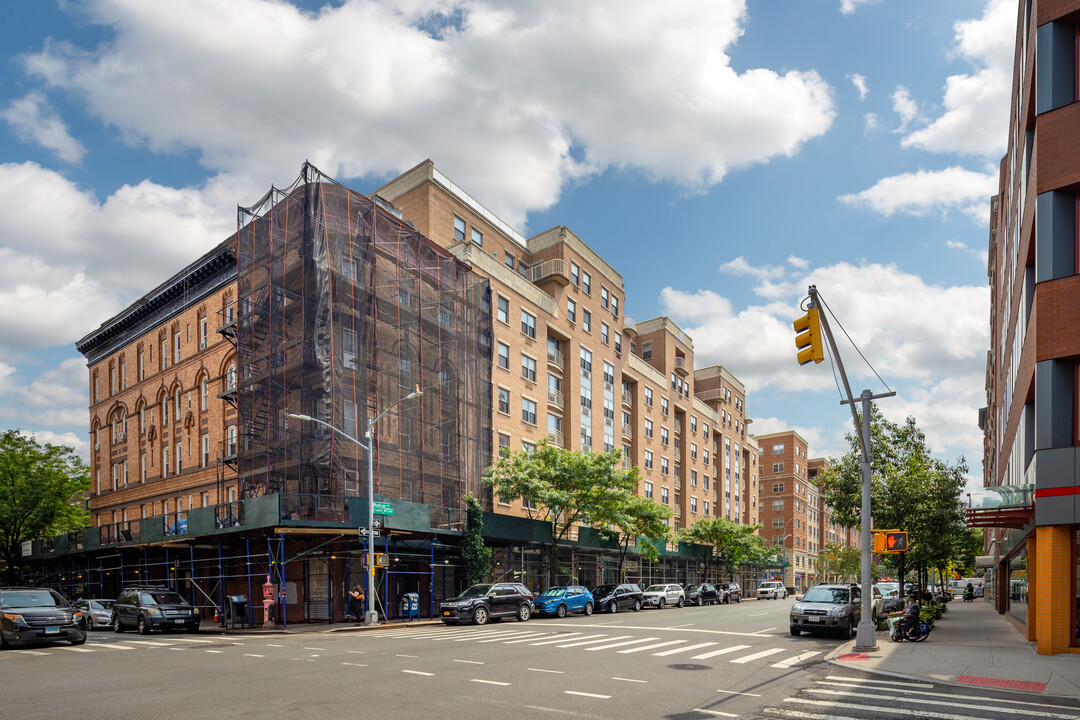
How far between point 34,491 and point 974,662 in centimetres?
A: 5382

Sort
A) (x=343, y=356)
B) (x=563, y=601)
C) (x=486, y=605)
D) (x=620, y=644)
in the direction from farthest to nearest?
(x=563, y=601) < (x=343, y=356) < (x=486, y=605) < (x=620, y=644)

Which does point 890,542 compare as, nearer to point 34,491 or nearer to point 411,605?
point 411,605

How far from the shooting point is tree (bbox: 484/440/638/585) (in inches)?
1619

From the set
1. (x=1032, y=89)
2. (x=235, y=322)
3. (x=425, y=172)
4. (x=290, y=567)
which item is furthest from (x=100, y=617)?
(x=1032, y=89)

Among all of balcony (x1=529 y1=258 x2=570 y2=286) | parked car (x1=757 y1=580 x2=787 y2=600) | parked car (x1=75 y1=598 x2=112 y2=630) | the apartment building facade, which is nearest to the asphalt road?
the apartment building facade

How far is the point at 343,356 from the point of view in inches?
1315

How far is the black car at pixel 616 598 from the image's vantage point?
40.7 m

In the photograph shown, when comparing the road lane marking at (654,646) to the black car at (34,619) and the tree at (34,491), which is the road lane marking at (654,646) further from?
the tree at (34,491)

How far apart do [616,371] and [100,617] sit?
128 ft

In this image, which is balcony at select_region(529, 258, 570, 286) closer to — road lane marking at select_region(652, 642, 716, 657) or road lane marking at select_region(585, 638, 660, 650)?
road lane marking at select_region(585, 638, 660, 650)

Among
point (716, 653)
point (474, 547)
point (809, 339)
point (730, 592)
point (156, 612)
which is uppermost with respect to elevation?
point (809, 339)

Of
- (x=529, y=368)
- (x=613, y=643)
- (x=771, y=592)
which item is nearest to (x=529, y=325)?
(x=529, y=368)

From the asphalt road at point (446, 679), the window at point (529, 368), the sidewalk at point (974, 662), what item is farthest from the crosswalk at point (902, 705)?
the window at point (529, 368)

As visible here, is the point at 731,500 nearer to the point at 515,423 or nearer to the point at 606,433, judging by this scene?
the point at 606,433
